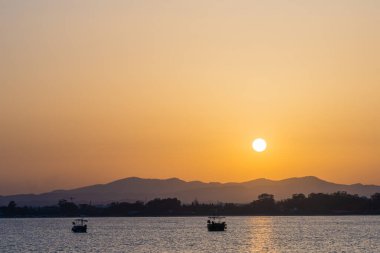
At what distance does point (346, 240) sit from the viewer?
162 m

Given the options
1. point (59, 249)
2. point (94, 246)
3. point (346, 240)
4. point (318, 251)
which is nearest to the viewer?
point (318, 251)

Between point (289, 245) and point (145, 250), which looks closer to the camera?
point (145, 250)

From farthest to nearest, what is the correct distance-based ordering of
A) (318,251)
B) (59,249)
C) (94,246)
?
(94,246) → (59,249) → (318,251)

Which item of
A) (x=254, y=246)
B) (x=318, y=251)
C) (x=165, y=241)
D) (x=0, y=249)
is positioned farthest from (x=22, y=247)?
(x=318, y=251)

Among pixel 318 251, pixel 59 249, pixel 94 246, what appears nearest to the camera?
pixel 318 251

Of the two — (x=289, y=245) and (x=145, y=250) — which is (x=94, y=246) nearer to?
(x=145, y=250)

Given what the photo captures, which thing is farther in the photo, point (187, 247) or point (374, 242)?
point (374, 242)

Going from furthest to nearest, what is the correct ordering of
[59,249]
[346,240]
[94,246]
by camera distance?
[346,240]
[94,246]
[59,249]

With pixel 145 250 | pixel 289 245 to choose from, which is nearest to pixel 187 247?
pixel 145 250

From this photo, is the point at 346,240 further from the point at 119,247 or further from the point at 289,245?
the point at 119,247

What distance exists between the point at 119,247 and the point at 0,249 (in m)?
20.6

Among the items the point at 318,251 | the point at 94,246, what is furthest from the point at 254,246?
the point at 94,246

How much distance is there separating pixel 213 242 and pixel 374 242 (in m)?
29.9

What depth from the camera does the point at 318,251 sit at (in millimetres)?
133000
